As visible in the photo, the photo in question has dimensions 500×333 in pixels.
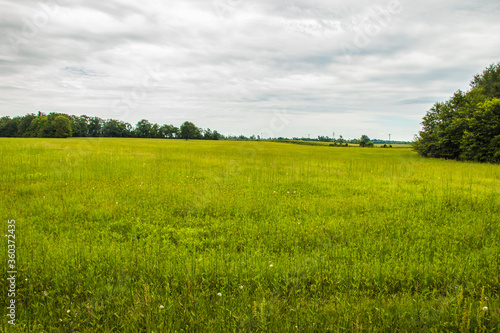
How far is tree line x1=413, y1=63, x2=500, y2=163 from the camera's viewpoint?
27.3 meters

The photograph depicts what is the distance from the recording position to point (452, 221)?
24.9ft

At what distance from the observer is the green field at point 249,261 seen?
11.6 ft

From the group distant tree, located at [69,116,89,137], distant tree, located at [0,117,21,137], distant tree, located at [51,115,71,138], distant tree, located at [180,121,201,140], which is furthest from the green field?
distant tree, located at [0,117,21,137]

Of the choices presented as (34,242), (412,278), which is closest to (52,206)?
(34,242)

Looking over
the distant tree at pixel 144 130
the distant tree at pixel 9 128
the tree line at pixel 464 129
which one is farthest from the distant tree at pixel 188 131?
the tree line at pixel 464 129

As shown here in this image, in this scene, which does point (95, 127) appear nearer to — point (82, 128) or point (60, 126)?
point (82, 128)

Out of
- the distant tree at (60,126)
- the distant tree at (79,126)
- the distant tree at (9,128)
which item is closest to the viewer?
the distant tree at (60,126)

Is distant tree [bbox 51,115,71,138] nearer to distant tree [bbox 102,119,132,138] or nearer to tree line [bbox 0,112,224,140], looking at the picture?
tree line [bbox 0,112,224,140]

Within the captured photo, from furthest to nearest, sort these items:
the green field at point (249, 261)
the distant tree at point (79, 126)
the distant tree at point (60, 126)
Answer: the distant tree at point (79, 126), the distant tree at point (60, 126), the green field at point (249, 261)

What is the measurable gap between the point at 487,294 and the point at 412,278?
1037mm

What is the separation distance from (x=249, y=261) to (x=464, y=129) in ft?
120

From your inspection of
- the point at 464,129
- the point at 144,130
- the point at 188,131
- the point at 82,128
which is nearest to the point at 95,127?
the point at 82,128

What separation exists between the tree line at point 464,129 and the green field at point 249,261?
77.1 feet

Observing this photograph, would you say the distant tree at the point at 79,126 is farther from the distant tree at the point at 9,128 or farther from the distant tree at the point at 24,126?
the distant tree at the point at 9,128
